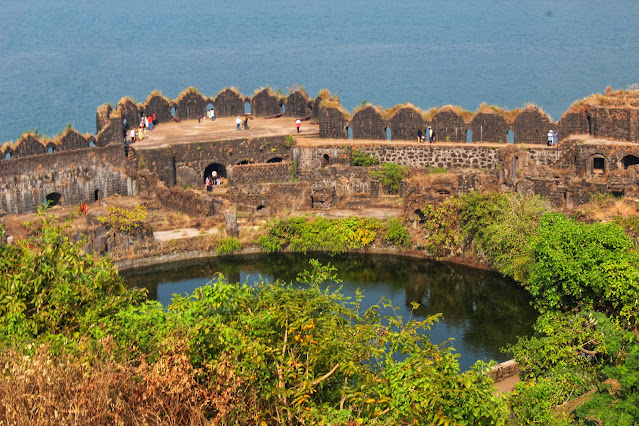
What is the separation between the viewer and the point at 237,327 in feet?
73.8

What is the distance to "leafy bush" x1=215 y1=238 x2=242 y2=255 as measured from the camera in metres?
→ 45.5

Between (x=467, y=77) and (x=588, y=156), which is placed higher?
(x=467, y=77)

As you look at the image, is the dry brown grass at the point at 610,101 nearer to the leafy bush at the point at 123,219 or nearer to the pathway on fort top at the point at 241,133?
the pathway on fort top at the point at 241,133

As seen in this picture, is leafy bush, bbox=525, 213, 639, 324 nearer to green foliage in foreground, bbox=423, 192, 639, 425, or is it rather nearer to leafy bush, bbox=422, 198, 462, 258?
green foliage in foreground, bbox=423, 192, 639, 425

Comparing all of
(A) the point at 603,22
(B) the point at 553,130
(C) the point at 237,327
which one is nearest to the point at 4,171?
(B) the point at 553,130

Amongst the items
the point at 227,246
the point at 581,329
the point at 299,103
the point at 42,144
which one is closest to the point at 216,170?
the point at 299,103

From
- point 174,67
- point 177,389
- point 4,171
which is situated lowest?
point 177,389

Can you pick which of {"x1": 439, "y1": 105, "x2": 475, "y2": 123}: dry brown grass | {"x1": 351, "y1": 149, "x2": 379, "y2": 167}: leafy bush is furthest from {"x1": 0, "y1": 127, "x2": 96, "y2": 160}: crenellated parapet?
{"x1": 439, "y1": 105, "x2": 475, "y2": 123}: dry brown grass

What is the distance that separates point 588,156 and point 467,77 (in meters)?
52.5

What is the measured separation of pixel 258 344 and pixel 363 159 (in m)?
33.9

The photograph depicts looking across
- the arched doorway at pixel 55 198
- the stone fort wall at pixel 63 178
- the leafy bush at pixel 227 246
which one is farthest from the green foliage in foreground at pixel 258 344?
the arched doorway at pixel 55 198

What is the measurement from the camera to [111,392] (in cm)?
1873

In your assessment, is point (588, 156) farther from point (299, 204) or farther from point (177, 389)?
point (177, 389)

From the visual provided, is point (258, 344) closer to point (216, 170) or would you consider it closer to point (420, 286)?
point (420, 286)
